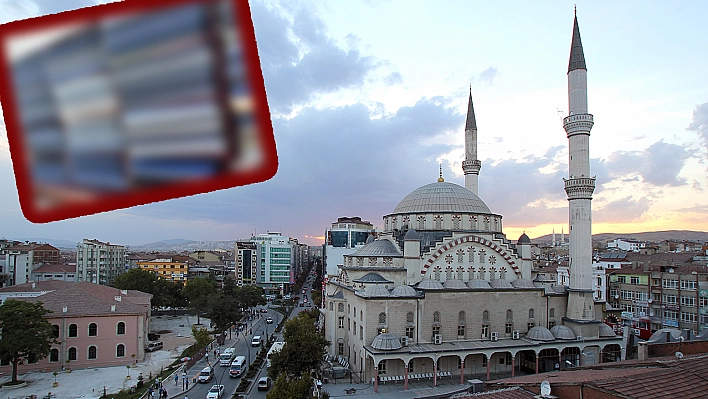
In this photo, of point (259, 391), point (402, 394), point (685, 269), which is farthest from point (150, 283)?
point (685, 269)

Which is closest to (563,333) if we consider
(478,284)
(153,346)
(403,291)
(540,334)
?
(540,334)

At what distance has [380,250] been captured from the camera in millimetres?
28938

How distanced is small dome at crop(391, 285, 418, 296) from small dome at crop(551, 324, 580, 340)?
8.01m

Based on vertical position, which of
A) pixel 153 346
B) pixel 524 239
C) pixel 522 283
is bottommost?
pixel 153 346

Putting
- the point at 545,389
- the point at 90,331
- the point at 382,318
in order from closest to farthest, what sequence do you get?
1. the point at 545,389
2. the point at 382,318
3. the point at 90,331

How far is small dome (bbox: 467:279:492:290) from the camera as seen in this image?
26.1 metres

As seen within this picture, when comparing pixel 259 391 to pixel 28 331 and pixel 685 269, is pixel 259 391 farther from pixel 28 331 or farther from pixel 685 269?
pixel 685 269

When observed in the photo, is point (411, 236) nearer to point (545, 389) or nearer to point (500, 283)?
point (500, 283)

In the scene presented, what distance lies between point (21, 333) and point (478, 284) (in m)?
22.9

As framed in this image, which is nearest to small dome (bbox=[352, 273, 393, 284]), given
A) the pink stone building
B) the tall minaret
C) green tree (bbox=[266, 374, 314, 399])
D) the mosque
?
the mosque

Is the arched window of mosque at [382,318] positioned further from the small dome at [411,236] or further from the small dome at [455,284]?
the small dome at [411,236]

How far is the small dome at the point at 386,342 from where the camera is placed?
2248cm

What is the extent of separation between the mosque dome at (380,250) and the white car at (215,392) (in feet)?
35.0

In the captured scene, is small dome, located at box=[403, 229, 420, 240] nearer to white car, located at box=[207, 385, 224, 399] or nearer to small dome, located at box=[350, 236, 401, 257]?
small dome, located at box=[350, 236, 401, 257]
